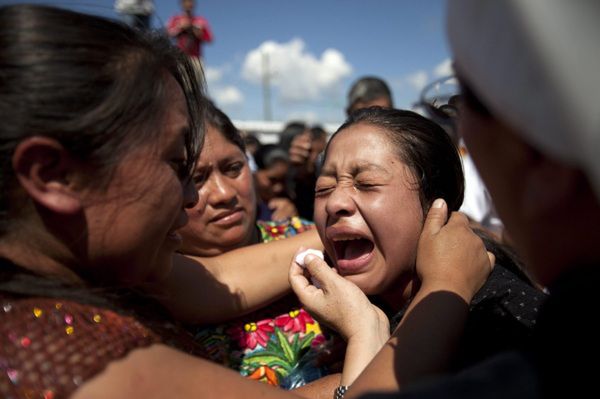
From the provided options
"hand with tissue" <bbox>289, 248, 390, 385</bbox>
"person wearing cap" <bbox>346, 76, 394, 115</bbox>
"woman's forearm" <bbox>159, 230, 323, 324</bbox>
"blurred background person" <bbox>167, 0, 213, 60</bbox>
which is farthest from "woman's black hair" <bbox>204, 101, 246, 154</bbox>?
"blurred background person" <bbox>167, 0, 213, 60</bbox>

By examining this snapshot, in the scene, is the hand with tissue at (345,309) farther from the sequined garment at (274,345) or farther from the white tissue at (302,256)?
the sequined garment at (274,345)

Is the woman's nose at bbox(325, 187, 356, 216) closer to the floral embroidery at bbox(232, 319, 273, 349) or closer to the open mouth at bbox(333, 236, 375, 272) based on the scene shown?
the open mouth at bbox(333, 236, 375, 272)

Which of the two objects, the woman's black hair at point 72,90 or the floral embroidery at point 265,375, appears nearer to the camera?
the woman's black hair at point 72,90

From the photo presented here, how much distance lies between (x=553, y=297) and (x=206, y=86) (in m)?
1.50

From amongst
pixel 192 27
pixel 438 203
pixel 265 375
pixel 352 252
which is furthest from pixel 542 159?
pixel 192 27

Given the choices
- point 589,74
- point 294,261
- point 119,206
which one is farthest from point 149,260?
point 589,74

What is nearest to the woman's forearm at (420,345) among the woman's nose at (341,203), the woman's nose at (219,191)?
the woman's nose at (341,203)

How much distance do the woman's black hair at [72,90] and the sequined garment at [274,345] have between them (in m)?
0.95

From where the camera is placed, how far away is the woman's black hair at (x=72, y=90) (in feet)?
3.50

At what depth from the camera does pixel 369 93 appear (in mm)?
5188

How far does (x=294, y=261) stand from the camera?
1.89 m

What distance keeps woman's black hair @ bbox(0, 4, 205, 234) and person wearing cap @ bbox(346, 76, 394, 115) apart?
4.11m

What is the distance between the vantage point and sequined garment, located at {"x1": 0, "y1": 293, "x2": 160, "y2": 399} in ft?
3.04

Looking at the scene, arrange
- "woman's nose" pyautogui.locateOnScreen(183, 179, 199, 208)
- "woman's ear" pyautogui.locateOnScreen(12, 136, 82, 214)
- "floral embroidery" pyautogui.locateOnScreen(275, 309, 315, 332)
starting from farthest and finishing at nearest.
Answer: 1. "floral embroidery" pyautogui.locateOnScreen(275, 309, 315, 332)
2. "woman's nose" pyautogui.locateOnScreen(183, 179, 199, 208)
3. "woman's ear" pyautogui.locateOnScreen(12, 136, 82, 214)
